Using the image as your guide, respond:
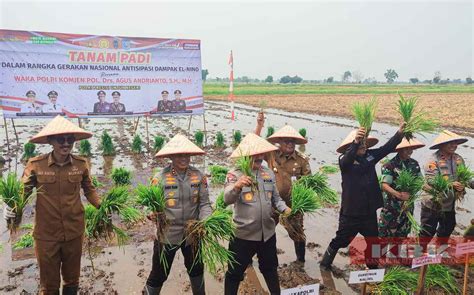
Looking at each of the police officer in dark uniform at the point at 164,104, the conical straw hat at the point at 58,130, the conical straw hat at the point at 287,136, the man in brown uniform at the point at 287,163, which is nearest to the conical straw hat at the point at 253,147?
the man in brown uniform at the point at 287,163

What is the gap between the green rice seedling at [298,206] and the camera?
11.9 feet

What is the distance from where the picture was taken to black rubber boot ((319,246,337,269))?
4254 millimetres

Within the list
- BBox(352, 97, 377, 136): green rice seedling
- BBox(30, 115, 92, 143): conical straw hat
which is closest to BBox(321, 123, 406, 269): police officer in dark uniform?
BBox(352, 97, 377, 136): green rice seedling

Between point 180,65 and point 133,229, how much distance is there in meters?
7.23

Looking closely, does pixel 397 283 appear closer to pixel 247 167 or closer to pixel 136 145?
pixel 247 167

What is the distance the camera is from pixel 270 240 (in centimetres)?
330

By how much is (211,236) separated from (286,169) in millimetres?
1369

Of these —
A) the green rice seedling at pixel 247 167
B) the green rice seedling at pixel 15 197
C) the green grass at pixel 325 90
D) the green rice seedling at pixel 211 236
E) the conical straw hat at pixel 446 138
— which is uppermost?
the green grass at pixel 325 90

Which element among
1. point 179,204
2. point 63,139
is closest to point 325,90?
point 179,204

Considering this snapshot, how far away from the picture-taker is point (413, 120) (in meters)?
3.62

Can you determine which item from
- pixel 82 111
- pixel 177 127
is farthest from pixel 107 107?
pixel 177 127

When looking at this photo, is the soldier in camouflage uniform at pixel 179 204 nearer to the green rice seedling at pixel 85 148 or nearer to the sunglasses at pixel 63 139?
the sunglasses at pixel 63 139

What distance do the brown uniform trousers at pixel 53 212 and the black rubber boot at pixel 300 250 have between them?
2525 millimetres

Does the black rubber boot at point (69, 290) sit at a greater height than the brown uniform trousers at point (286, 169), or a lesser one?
lesser
